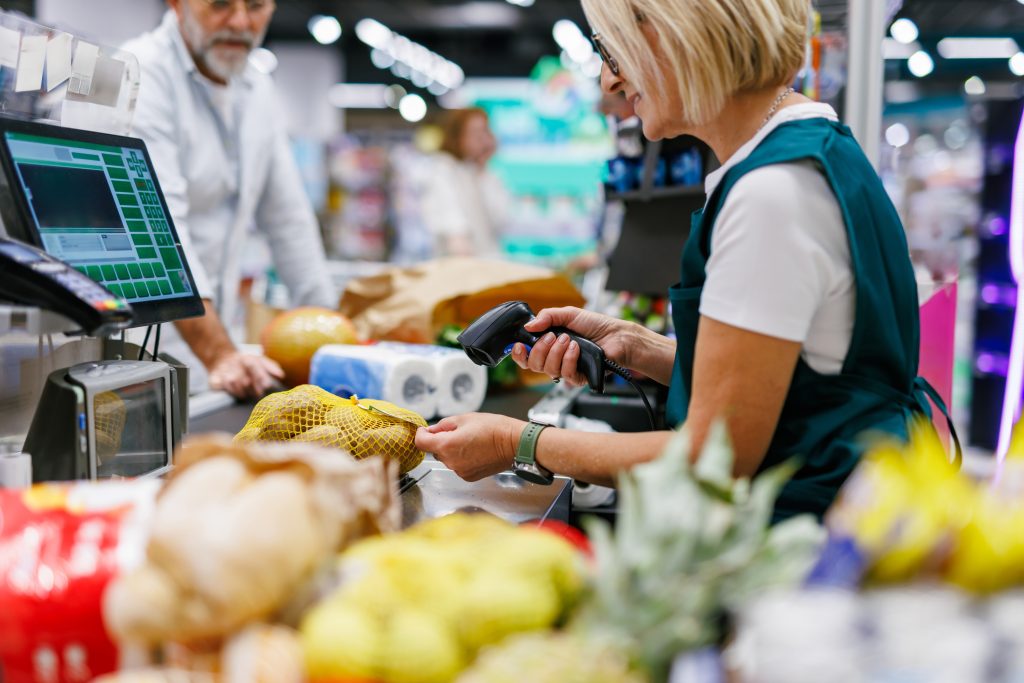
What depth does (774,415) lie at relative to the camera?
4.10ft

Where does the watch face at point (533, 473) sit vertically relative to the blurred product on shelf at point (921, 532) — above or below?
below

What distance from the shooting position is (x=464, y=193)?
5918 millimetres

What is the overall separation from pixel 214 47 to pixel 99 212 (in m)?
1.60

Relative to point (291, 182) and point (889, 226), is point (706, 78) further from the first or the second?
point (291, 182)

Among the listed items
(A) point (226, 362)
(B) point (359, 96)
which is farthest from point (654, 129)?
(B) point (359, 96)

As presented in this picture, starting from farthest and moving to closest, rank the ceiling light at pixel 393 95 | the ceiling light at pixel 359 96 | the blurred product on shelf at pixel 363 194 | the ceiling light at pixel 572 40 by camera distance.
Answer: the ceiling light at pixel 393 95 → the ceiling light at pixel 359 96 → the ceiling light at pixel 572 40 → the blurred product on shelf at pixel 363 194

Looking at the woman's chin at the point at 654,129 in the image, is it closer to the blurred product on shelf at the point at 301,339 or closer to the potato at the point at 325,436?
the potato at the point at 325,436

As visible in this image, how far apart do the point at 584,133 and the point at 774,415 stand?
1051 cm

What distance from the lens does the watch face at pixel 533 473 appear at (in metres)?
1.47

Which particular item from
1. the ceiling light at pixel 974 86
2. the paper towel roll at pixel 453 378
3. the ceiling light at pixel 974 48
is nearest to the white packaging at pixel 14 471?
the paper towel roll at pixel 453 378

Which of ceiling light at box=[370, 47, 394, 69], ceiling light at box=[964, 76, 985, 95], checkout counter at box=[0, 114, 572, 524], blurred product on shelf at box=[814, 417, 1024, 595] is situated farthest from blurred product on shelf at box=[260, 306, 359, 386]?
ceiling light at box=[370, 47, 394, 69]

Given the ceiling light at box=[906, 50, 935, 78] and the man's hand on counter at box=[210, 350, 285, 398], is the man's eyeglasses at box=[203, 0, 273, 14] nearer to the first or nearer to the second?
the man's hand on counter at box=[210, 350, 285, 398]

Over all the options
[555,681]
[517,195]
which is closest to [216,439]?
[555,681]

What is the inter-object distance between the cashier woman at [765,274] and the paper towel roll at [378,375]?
2.25 ft
